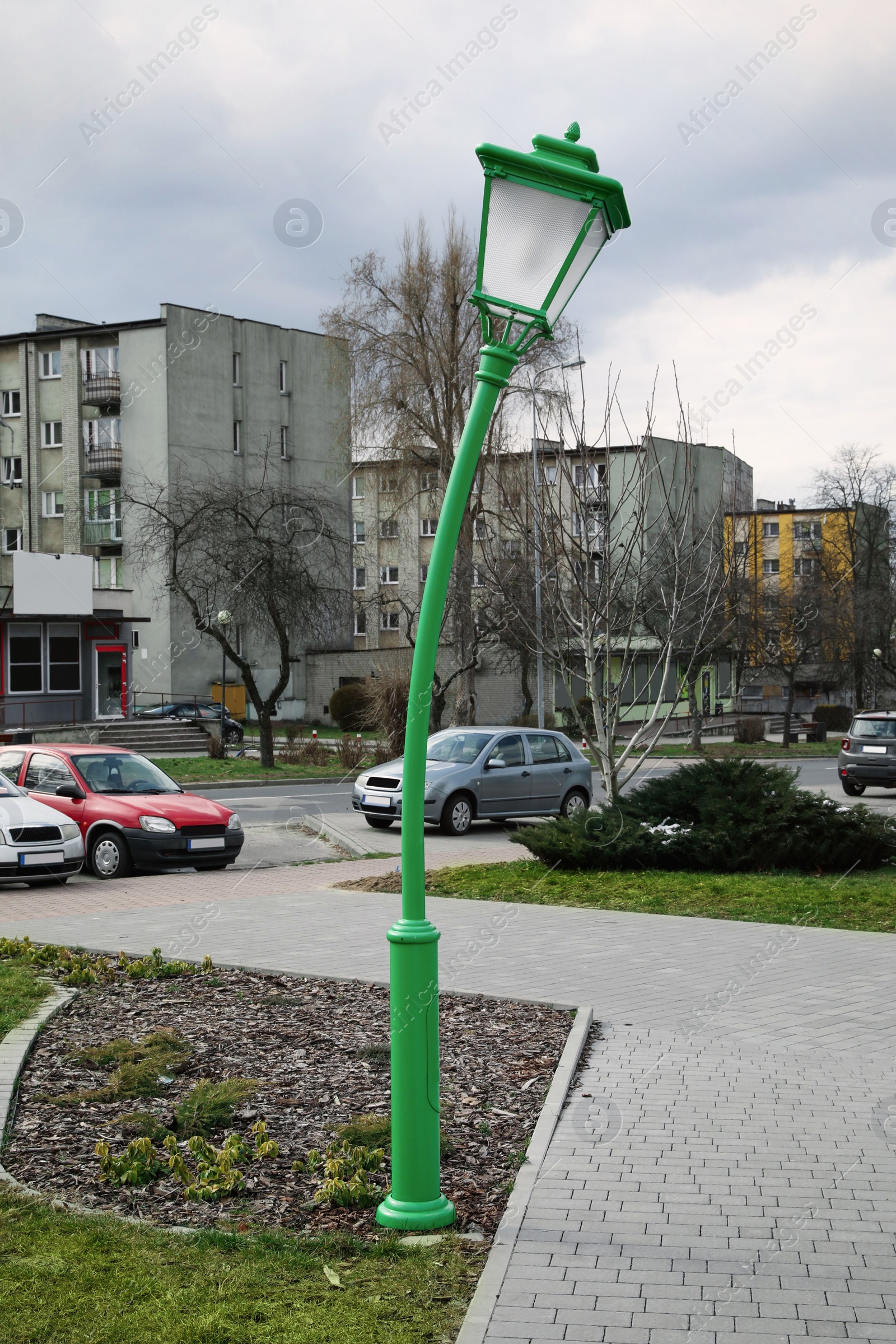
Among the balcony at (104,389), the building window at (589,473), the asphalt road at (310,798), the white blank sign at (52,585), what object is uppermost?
the balcony at (104,389)

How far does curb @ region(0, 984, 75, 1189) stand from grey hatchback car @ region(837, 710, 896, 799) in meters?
21.8

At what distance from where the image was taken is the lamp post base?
438 cm

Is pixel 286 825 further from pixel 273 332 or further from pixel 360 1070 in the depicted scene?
pixel 273 332

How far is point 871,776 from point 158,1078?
2331cm

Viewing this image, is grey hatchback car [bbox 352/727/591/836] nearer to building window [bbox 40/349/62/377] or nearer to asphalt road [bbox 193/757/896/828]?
asphalt road [bbox 193/757/896/828]

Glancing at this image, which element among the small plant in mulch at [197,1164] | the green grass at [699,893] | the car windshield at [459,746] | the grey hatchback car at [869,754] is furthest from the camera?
the grey hatchback car at [869,754]

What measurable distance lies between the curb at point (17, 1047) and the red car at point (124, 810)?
6775 mm

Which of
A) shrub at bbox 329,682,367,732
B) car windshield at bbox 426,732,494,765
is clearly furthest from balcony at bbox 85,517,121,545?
car windshield at bbox 426,732,494,765

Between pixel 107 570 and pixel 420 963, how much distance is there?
53993mm

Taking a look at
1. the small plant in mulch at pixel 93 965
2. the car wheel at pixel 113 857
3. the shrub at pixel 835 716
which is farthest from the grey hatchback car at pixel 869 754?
the shrub at pixel 835 716

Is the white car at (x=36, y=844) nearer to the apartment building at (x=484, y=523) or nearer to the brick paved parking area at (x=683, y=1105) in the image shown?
the brick paved parking area at (x=683, y=1105)

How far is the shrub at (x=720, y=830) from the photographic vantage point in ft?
44.3

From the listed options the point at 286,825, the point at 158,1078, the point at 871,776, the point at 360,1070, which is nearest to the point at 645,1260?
the point at 360,1070

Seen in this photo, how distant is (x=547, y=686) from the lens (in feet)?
186
